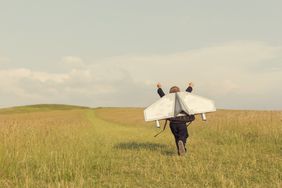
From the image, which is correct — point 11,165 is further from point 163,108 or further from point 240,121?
point 240,121

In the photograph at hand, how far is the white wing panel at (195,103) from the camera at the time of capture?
12282 mm

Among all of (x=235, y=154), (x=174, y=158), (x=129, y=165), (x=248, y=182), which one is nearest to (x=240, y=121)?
(x=235, y=154)

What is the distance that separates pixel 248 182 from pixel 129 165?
3.51m

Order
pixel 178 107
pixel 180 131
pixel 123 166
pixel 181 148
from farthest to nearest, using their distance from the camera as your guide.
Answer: pixel 178 107 < pixel 180 131 < pixel 181 148 < pixel 123 166

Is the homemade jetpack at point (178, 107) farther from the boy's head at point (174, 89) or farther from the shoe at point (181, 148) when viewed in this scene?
the shoe at point (181, 148)

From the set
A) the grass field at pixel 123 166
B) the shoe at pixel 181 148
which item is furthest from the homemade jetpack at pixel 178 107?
the grass field at pixel 123 166

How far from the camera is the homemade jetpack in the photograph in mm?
12180

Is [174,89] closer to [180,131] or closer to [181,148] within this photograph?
[180,131]

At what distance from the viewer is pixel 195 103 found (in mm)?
12484

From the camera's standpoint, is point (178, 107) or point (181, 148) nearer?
point (181, 148)

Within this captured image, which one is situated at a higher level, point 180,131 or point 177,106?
point 177,106

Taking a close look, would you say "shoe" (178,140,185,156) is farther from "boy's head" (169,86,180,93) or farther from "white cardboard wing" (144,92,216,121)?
"boy's head" (169,86,180,93)

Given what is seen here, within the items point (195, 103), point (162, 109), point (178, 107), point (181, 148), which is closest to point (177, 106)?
point (178, 107)

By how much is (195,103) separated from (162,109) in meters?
1.08
